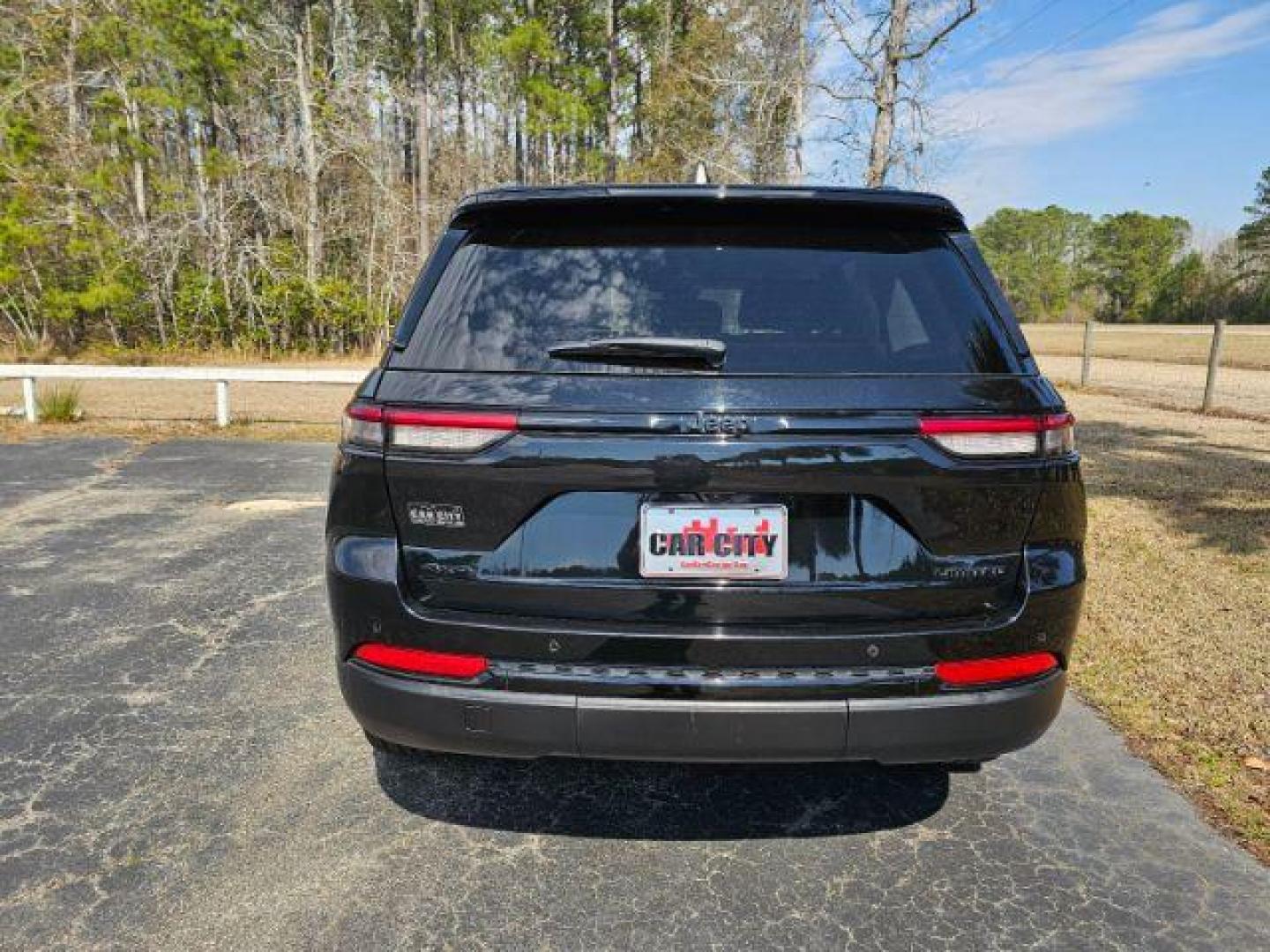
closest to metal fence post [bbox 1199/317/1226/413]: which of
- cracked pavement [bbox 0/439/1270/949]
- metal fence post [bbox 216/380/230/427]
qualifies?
cracked pavement [bbox 0/439/1270/949]

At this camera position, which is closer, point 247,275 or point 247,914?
point 247,914

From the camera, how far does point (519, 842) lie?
2381 mm

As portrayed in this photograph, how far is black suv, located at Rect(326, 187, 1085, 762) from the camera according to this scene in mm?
1890

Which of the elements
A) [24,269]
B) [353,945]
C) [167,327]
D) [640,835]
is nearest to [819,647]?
[640,835]

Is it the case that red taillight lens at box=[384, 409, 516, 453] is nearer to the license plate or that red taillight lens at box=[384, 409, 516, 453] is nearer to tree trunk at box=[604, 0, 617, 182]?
the license plate

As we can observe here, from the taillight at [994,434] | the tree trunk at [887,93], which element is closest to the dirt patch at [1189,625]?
the taillight at [994,434]

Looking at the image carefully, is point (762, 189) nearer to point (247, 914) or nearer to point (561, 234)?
point (561, 234)

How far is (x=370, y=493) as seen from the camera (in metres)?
2.00

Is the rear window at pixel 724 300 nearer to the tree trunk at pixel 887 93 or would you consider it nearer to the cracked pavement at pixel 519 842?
the cracked pavement at pixel 519 842

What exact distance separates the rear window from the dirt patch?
1.88m

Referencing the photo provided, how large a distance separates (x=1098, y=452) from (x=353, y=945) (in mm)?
9298

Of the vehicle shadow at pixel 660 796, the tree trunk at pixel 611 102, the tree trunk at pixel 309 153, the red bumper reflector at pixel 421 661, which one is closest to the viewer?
the red bumper reflector at pixel 421 661

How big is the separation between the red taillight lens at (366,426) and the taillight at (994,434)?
1.32 meters

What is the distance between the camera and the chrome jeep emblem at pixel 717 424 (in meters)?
1.86
